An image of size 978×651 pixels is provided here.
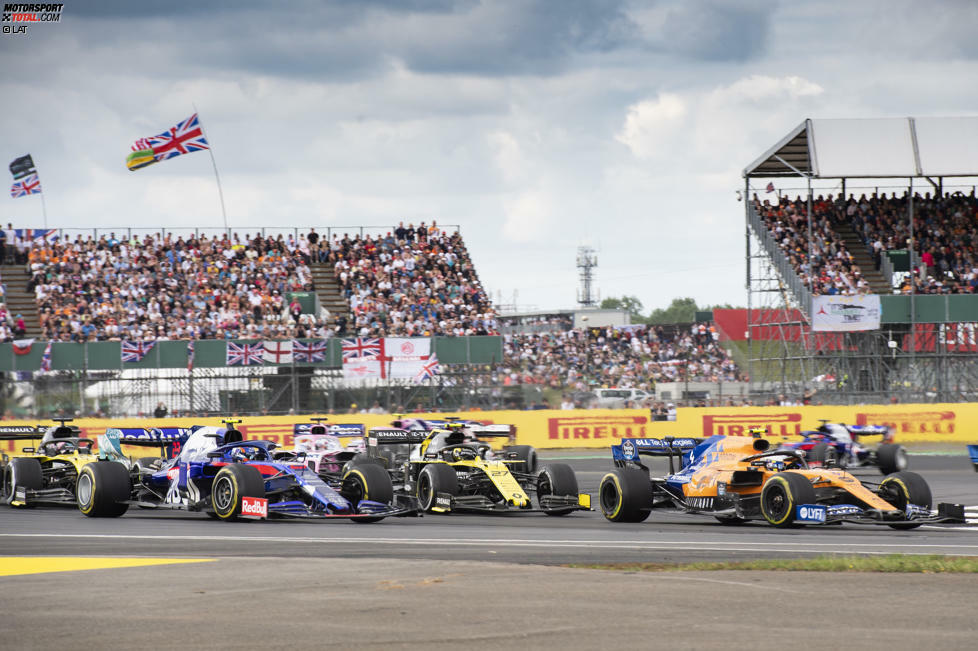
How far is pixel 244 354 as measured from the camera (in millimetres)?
37688

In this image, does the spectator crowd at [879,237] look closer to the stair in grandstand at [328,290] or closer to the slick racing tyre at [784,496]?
the stair in grandstand at [328,290]

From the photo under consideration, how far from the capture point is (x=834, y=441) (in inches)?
1123

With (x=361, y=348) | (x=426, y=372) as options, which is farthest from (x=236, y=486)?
(x=361, y=348)

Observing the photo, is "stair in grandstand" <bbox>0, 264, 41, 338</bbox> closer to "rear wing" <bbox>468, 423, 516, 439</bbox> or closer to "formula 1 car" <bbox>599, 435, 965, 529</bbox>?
"rear wing" <bbox>468, 423, 516, 439</bbox>

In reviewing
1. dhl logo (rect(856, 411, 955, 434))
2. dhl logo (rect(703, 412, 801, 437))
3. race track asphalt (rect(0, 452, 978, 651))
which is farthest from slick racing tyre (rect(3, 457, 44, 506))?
dhl logo (rect(856, 411, 955, 434))

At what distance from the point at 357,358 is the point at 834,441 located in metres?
15.0

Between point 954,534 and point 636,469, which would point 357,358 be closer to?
point 636,469

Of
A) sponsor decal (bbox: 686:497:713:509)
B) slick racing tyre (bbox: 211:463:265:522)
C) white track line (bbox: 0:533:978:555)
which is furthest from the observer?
sponsor decal (bbox: 686:497:713:509)

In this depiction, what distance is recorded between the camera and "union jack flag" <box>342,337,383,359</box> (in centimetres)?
3750

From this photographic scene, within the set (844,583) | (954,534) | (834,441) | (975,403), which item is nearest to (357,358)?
(834,441)

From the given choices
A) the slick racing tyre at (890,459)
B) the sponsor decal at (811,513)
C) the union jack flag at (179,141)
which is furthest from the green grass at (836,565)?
the union jack flag at (179,141)

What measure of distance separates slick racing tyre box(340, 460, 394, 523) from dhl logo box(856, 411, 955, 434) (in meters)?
22.5

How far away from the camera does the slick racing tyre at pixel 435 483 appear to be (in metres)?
19.7

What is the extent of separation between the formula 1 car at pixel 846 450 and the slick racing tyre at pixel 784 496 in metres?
10.1
